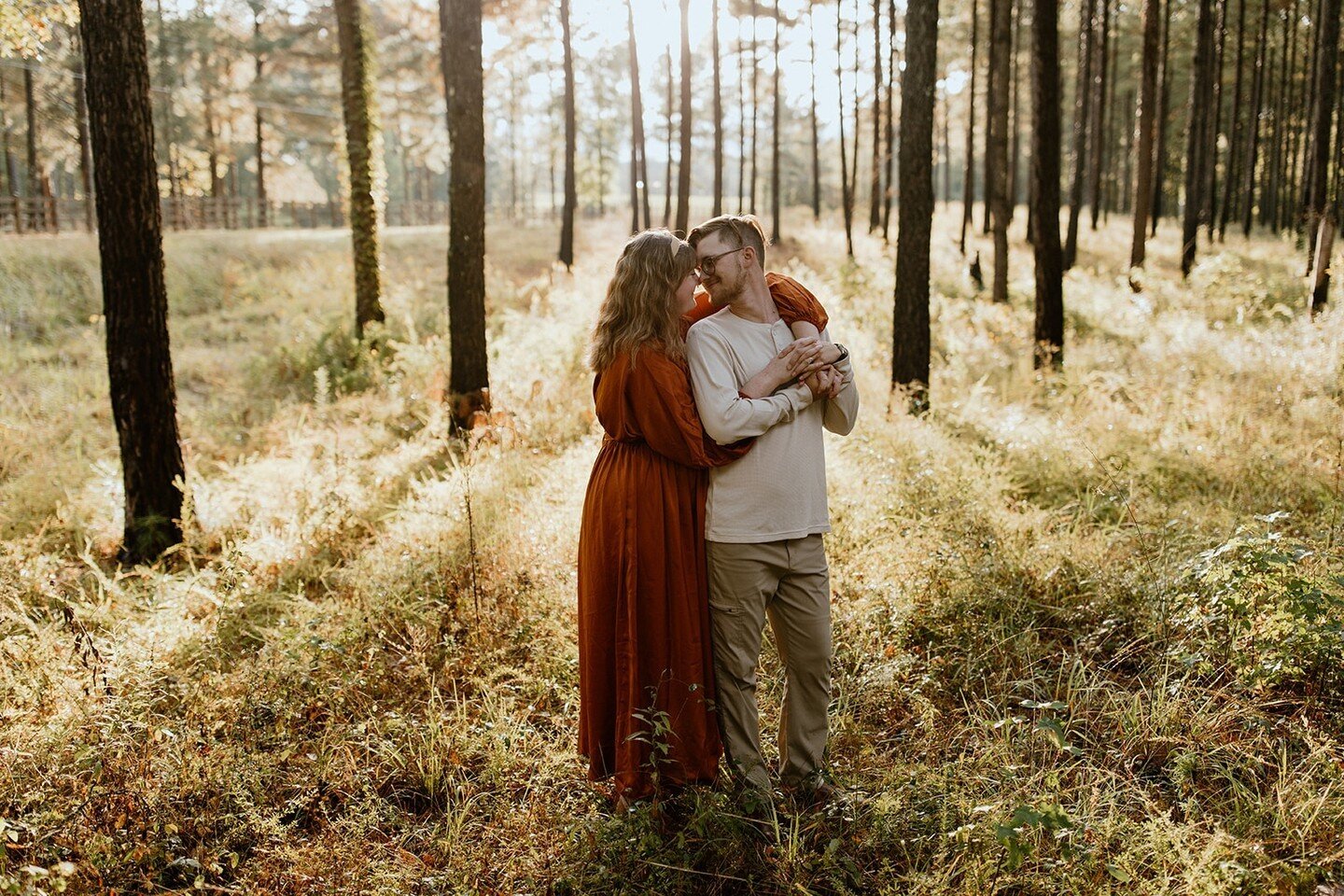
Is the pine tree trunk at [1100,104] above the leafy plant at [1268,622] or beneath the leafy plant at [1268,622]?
above

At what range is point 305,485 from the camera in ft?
23.8

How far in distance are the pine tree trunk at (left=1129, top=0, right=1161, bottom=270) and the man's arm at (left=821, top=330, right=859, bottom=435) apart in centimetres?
1604

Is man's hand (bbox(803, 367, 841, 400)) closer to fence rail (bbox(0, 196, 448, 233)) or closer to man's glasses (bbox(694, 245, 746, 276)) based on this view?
man's glasses (bbox(694, 245, 746, 276))

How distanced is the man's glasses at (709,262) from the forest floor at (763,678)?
2.11m

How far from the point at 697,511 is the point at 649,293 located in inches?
35.2

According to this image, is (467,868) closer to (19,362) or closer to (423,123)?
(19,362)

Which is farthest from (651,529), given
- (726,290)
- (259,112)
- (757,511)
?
(259,112)

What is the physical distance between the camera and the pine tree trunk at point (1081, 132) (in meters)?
20.3

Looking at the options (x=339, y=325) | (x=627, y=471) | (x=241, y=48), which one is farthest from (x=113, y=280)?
(x=241, y=48)

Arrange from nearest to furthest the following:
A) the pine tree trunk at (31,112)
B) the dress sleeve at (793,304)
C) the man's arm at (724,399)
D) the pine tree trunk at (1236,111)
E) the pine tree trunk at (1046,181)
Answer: the man's arm at (724,399), the dress sleeve at (793,304), the pine tree trunk at (1046,181), the pine tree trunk at (31,112), the pine tree trunk at (1236,111)

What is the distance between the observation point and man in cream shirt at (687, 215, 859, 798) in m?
3.37

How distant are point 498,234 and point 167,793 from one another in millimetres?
29342

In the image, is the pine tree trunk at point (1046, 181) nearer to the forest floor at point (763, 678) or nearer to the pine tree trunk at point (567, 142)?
the forest floor at point (763, 678)

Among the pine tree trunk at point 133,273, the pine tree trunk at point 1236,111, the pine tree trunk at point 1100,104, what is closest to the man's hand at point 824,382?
the pine tree trunk at point 133,273
